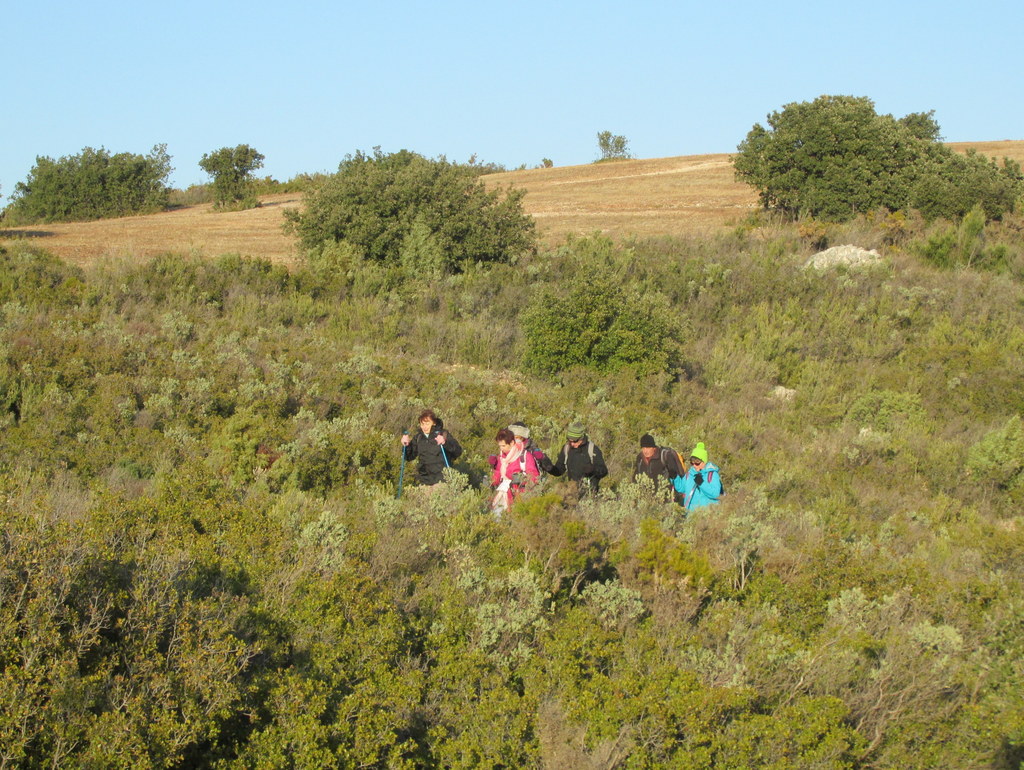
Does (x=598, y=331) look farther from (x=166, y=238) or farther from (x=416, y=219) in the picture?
(x=166, y=238)

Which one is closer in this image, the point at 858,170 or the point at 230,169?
the point at 858,170

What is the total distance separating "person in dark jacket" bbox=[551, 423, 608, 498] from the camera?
8648 millimetres

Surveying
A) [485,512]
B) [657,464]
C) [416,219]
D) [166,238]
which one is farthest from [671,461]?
[166,238]

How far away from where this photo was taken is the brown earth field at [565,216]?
71.7ft

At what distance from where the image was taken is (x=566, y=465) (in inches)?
345

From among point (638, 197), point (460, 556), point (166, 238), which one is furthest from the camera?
point (638, 197)

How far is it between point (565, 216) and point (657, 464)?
2546 centimetres

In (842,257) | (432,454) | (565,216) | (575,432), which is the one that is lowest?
(432,454)

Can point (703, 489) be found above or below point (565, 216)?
below

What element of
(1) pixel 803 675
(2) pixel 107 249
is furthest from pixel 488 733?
(2) pixel 107 249

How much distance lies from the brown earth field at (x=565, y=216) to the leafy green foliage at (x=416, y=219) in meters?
1.59

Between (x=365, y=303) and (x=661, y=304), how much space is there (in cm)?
573

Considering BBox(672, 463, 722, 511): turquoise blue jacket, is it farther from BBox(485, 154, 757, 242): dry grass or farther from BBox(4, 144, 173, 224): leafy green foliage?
BBox(4, 144, 173, 224): leafy green foliage

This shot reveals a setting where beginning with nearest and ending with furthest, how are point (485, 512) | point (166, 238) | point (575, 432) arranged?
point (485, 512)
point (575, 432)
point (166, 238)
